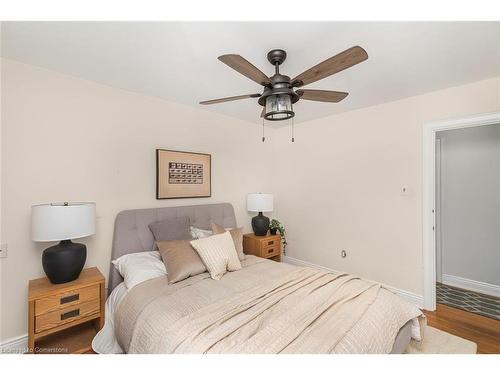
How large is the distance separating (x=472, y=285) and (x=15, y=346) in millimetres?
5094

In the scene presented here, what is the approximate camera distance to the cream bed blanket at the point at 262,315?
122 cm

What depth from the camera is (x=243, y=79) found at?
224cm

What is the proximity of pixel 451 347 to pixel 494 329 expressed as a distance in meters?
0.70

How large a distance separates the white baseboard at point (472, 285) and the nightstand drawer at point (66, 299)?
4.39 metres

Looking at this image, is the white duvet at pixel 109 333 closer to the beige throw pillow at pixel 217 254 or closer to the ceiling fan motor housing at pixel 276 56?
the beige throw pillow at pixel 217 254

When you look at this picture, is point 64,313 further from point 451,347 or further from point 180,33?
point 451,347

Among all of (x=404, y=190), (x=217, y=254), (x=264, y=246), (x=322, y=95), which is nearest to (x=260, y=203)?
(x=264, y=246)

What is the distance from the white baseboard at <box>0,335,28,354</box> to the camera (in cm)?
185

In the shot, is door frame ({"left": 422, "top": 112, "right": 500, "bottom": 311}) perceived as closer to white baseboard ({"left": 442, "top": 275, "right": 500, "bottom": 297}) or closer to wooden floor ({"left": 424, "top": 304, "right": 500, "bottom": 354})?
wooden floor ({"left": 424, "top": 304, "right": 500, "bottom": 354})

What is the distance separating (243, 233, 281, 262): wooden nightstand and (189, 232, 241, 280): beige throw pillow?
3.31 ft

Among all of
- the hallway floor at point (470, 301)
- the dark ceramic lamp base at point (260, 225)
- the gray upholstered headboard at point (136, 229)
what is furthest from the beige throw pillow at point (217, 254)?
the hallway floor at point (470, 301)

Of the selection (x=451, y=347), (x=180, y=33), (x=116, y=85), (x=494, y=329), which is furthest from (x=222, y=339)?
(x=494, y=329)

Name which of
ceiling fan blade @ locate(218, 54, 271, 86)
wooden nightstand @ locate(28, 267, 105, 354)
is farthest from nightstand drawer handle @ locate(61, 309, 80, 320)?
ceiling fan blade @ locate(218, 54, 271, 86)

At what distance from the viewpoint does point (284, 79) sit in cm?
152
